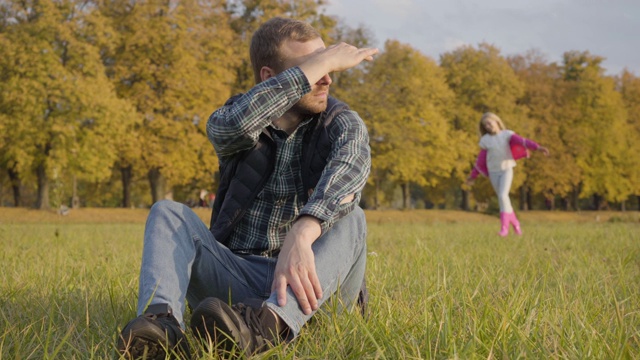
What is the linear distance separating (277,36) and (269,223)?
80 cm

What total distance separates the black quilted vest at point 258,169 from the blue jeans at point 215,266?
6.7 inches

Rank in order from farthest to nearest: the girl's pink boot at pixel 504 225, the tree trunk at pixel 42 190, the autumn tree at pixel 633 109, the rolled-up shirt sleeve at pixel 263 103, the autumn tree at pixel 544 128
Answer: the autumn tree at pixel 633 109, the autumn tree at pixel 544 128, the tree trunk at pixel 42 190, the girl's pink boot at pixel 504 225, the rolled-up shirt sleeve at pixel 263 103

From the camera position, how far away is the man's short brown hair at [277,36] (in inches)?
106

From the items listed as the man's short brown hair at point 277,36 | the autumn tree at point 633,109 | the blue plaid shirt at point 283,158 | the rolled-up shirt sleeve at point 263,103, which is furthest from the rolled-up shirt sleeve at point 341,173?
the autumn tree at point 633,109

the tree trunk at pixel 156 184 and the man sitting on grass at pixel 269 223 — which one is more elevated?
the man sitting on grass at pixel 269 223

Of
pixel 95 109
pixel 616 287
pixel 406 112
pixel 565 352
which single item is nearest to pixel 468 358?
pixel 565 352

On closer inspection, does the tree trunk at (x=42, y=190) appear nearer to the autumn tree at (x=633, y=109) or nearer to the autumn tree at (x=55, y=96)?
the autumn tree at (x=55, y=96)

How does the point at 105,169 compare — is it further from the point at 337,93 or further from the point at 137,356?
the point at 137,356

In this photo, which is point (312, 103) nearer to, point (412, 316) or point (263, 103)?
point (263, 103)

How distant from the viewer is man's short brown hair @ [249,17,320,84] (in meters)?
2.69

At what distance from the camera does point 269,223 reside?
269 centimetres

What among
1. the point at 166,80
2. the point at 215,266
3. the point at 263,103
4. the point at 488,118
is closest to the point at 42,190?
the point at 166,80

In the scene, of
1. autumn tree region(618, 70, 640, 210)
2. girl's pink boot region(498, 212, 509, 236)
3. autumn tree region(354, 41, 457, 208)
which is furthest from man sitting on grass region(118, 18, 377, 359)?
autumn tree region(618, 70, 640, 210)

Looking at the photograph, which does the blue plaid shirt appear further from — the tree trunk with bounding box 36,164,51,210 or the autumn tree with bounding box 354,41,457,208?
the autumn tree with bounding box 354,41,457,208
